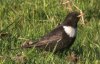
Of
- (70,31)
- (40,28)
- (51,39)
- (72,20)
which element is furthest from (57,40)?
(40,28)

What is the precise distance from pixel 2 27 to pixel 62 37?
119 centimetres

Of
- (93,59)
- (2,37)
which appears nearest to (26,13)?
(2,37)

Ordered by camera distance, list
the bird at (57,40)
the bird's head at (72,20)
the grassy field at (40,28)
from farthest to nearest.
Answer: the bird's head at (72,20) < the bird at (57,40) < the grassy field at (40,28)

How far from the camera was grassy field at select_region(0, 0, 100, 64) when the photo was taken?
6346 mm

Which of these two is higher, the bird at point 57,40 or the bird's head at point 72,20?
the bird's head at point 72,20

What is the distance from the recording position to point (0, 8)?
8.24 m

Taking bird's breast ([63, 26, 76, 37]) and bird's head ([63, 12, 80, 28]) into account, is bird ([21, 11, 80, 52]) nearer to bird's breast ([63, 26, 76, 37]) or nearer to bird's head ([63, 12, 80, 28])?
bird's breast ([63, 26, 76, 37])

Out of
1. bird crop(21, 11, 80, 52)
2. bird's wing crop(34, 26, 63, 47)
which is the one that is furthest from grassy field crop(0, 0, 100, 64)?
bird's wing crop(34, 26, 63, 47)

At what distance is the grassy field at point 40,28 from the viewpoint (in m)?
6.35

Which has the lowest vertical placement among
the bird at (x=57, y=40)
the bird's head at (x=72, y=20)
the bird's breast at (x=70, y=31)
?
the bird at (x=57, y=40)

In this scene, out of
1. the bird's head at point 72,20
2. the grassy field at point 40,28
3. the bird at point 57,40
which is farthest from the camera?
the bird's head at point 72,20

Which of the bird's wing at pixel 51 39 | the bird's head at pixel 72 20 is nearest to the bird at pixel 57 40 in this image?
the bird's wing at pixel 51 39

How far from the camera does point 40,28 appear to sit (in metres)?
7.82

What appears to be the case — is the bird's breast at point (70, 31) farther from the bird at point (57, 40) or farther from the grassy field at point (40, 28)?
the grassy field at point (40, 28)
